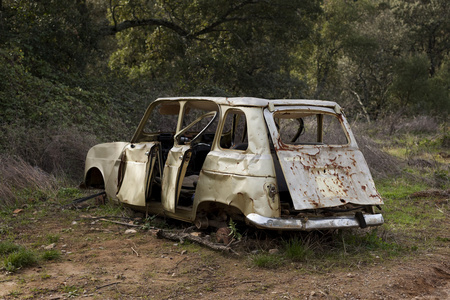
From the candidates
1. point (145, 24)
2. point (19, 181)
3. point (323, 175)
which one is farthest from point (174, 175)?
point (145, 24)

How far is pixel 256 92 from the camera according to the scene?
19781 millimetres

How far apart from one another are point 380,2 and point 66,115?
29899 mm

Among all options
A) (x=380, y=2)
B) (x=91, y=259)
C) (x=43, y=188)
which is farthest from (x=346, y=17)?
(x=91, y=259)

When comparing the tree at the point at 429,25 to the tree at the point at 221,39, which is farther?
the tree at the point at 429,25

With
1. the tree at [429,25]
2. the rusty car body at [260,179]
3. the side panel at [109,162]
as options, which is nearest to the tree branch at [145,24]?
the side panel at [109,162]

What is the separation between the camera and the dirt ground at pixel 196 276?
14.3 ft

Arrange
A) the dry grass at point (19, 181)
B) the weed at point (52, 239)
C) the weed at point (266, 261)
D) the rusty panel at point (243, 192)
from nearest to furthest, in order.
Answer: the weed at point (266, 261), the rusty panel at point (243, 192), the weed at point (52, 239), the dry grass at point (19, 181)

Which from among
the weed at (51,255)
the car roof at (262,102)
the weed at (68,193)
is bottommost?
the weed at (68,193)

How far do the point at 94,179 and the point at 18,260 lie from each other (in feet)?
11.3

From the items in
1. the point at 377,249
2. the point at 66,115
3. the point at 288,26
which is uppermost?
the point at 288,26

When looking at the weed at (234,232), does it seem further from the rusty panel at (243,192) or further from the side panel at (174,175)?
the side panel at (174,175)

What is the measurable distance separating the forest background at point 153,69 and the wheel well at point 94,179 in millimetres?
1263

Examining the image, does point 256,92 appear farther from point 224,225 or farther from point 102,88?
point 224,225

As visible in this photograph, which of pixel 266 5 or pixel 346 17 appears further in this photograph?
pixel 346 17
